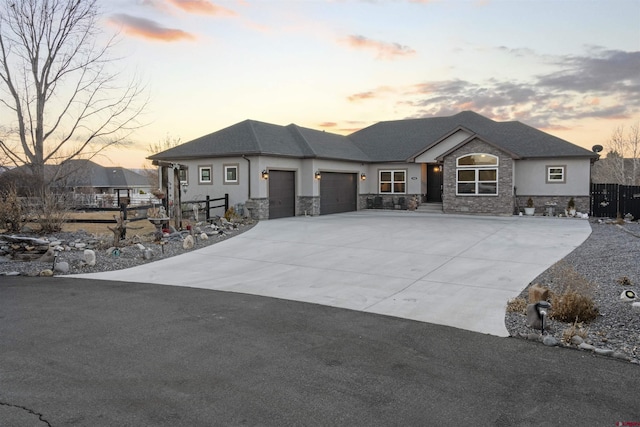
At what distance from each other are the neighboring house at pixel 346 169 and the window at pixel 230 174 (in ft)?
0.17

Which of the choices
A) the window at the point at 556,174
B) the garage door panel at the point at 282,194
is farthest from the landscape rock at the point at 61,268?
the window at the point at 556,174

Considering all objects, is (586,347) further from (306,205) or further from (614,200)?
(614,200)

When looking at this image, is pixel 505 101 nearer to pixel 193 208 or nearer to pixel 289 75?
pixel 289 75

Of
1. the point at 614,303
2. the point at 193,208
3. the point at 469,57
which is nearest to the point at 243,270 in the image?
the point at 614,303

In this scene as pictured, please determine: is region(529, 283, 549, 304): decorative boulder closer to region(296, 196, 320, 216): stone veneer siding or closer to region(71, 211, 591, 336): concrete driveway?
region(71, 211, 591, 336): concrete driveway

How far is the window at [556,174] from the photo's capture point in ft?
75.0

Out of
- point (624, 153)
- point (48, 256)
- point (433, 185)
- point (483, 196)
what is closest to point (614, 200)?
point (483, 196)

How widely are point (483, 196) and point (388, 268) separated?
15439 mm

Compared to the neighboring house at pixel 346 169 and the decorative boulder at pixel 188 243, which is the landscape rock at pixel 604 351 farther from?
the neighboring house at pixel 346 169

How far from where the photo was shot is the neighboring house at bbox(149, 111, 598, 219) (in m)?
21.1

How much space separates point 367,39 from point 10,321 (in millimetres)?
17274

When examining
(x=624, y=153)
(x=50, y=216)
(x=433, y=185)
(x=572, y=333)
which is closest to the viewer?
(x=572, y=333)

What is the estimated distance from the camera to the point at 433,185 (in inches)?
1097

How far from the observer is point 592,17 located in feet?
Answer: 49.6
